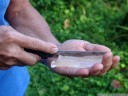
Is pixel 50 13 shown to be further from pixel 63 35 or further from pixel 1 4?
pixel 1 4

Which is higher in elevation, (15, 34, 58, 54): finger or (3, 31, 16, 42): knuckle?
(3, 31, 16, 42): knuckle

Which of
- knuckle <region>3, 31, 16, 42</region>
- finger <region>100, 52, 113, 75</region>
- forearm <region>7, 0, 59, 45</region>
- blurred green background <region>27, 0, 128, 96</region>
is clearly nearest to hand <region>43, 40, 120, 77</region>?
finger <region>100, 52, 113, 75</region>

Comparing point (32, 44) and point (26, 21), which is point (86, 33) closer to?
point (26, 21)

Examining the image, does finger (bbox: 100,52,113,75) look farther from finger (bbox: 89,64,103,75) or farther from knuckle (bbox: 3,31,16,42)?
knuckle (bbox: 3,31,16,42)

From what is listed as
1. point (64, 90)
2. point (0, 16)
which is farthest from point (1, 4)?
point (64, 90)

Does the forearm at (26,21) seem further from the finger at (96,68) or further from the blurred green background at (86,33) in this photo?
the blurred green background at (86,33)

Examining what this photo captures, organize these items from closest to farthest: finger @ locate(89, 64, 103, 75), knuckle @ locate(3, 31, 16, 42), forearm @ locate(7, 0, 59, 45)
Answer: knuckle @ locate(3, 31, 16, 42) < finger @ locate(89, 64, 103, 75) < forearm @ locate(7, 0, 59, 45)
